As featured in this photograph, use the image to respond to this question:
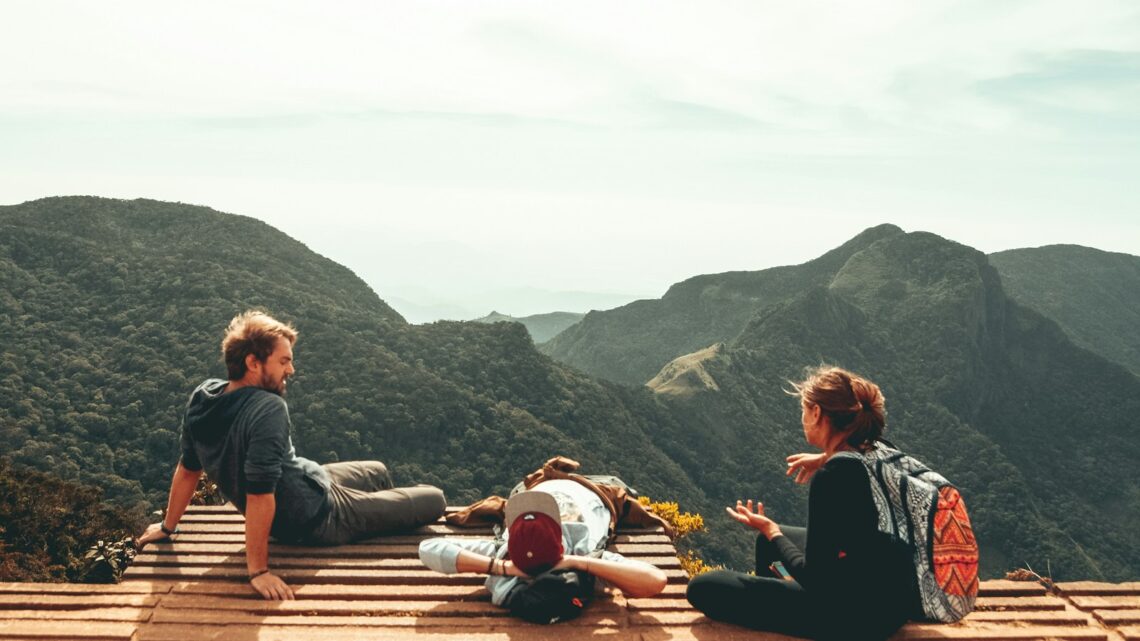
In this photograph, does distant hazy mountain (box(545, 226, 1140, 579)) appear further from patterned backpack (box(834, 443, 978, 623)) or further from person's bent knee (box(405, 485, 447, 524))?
patterned backpack (box(834, 443, 978, 623))

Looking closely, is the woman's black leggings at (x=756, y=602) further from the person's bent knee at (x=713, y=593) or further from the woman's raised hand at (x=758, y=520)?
the woman's raised hand at (x=758, y=520)

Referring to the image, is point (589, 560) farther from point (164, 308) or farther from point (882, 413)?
point (164, 308)

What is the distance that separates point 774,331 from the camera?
81.3m

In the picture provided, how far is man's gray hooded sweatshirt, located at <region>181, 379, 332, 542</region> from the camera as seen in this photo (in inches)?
164

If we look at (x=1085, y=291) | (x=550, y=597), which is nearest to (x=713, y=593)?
(x=550, y=597)

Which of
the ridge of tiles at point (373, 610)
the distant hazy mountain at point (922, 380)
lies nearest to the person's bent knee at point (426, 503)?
the ridge of tiles at point (373, 610)

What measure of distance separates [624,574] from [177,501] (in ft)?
9.20

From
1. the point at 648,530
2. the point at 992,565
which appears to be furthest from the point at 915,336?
the point at 648,530

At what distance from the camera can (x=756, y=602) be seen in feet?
12.1

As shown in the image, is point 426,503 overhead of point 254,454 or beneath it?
beneath

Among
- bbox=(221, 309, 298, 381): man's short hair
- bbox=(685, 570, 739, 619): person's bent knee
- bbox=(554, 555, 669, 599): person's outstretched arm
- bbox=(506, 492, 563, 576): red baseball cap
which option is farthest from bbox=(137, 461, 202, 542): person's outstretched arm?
bbox=(685, 570, 739, 619): person's bent knee

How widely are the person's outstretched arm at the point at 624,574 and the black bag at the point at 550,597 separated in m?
0.05

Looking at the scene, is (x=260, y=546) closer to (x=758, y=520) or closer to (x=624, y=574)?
(x=624, y=574)

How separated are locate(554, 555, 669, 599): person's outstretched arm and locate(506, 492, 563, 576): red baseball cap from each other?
0.28ft
